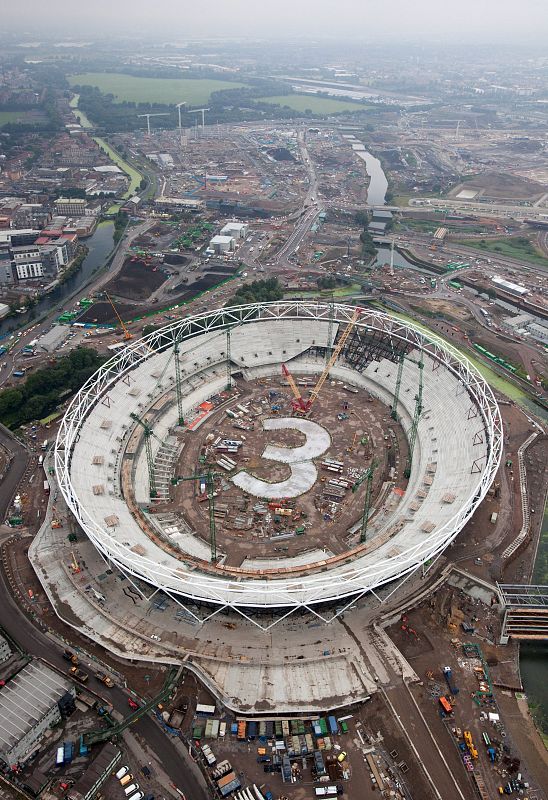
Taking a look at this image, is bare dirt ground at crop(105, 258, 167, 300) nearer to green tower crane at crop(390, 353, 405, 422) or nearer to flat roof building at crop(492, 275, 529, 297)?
green tower crane at crop(390, 353, 405, 422)

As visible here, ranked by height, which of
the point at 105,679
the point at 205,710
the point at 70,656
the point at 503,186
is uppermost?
the point at 503,186

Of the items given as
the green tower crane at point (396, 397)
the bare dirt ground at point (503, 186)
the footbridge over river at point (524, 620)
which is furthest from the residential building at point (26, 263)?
the bare dirt ground at point (503, 186)

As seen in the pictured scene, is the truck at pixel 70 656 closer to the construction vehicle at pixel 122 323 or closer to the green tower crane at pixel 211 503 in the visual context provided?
the green tower crane at pixel 211 503

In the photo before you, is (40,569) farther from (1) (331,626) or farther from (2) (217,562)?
(1) (331,626)

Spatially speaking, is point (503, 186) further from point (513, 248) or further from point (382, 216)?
point (513, 248)

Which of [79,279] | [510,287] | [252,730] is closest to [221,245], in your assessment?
[79,279]

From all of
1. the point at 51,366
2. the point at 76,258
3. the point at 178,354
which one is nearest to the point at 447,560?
the point at 178,354
